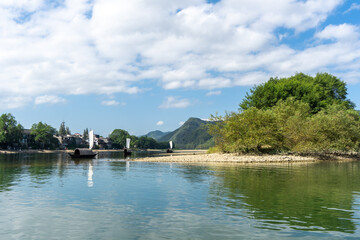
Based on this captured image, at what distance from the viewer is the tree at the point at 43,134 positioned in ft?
500

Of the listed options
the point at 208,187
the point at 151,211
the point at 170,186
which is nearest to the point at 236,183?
the point at 208,187

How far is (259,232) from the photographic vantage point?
Result: 1045 cm

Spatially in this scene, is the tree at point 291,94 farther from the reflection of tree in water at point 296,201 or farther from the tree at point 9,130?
the tree at point 9,130

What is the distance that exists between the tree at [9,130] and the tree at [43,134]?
41.1 feet

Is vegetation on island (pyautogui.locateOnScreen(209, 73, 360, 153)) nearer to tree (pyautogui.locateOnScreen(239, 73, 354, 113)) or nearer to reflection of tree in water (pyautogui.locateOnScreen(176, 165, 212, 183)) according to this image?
tree (pyautogui.locateOnScreen(239, 73, 354, 113))

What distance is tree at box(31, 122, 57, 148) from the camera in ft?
500

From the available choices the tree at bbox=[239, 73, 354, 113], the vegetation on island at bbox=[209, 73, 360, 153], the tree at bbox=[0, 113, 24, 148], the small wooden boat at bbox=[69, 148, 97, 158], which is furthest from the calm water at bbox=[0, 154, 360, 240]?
the tree at bbox=[0, 113, 24, 148]

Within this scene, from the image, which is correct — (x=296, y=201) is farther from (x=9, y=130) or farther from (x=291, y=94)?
(x=9, y=130)

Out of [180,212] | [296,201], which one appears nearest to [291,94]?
[296,201]

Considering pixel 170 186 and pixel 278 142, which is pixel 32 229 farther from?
pixel 278 142

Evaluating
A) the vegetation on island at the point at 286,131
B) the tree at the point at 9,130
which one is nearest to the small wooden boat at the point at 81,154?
the vegetation on island at the point at 286,131

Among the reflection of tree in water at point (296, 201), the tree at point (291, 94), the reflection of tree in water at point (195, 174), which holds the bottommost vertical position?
the reflection of tree in water at point (195, 174)

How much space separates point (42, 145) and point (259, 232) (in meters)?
170

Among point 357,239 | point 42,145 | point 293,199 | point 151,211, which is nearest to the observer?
point 357,239
